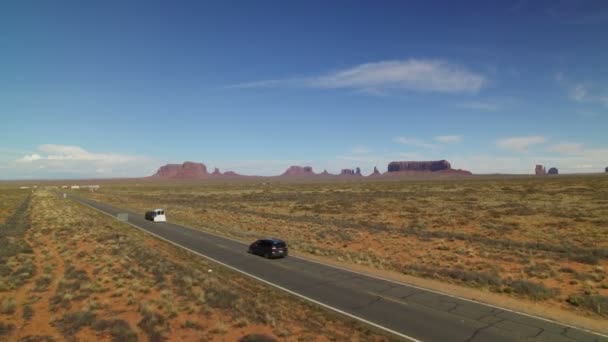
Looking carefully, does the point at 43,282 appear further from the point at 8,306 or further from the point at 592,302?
the point at 592,302

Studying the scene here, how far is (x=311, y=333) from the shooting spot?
1317 cm

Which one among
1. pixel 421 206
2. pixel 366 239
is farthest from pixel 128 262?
pixel 421 206

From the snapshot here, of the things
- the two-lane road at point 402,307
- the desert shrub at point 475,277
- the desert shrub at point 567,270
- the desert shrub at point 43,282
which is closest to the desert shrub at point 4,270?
the desert shrub at point 43,282

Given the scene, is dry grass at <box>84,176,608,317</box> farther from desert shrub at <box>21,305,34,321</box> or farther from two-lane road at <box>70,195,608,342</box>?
desert shrub at <box>21,305,34,321</box>

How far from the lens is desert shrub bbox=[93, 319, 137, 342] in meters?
12.4

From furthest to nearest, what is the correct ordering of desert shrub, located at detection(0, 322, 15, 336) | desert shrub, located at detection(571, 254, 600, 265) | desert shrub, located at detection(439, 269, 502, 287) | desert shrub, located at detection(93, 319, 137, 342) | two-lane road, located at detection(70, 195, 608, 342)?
desert shrub, located at detection(571, 254, 600, 265), desert shrub, located at detection(439, 269, 502, 287), two-lane road, located at detection(70, 195, 608, 342), desert shrub, located at detection(0, 322, 15, 336), desert shrub, located at detection(93, 319, 137, 342)

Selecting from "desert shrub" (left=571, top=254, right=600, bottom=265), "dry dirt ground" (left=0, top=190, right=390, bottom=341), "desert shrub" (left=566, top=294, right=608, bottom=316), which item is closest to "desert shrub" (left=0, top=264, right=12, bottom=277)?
"dry dirt ground" (left=0, top=190, right=390, bottom=341)

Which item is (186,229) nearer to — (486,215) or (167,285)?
(167,285)

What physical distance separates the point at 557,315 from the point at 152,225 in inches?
1699

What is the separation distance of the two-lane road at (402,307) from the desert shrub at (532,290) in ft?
11.7

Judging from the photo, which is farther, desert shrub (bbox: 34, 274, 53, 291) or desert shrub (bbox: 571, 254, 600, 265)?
desert shrub (bbox: 571, 254, 600, 265)

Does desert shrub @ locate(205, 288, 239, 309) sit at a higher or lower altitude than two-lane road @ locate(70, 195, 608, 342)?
higher

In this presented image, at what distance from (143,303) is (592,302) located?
21411 mm

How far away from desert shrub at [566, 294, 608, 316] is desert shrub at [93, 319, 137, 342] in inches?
786
